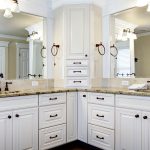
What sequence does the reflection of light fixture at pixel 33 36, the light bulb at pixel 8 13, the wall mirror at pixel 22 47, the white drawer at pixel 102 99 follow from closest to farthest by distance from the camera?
the white drawer at pixel 102 99 → the light bulb at pixel 8 13 → the wall mirror at pixel 22 47 → the reflection of light fixture at pixel 33 36

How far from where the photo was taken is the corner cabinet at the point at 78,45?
307 cm

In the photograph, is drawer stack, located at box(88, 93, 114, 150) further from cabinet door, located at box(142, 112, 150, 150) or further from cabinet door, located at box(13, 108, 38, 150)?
cabinet door, located at box(13, 108, 38, 150)

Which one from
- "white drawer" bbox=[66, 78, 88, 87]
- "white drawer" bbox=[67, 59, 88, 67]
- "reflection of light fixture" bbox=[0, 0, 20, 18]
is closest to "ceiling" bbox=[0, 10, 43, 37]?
"reflection of light fixture" bbox=[0, 0, 20, 18]

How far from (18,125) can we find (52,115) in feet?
1.68

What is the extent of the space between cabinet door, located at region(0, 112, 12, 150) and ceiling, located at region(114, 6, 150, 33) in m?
2.22

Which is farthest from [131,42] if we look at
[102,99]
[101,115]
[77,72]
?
[101,115]

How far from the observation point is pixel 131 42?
298 cm

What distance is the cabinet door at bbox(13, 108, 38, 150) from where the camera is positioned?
2.23m

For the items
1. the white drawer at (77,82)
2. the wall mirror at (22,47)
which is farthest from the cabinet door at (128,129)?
the wall mirror at (22,47)

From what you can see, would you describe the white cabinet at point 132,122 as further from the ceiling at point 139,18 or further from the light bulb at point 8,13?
the light bulb at point 8,13

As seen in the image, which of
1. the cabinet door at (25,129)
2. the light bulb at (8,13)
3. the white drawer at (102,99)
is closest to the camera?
the cabinet door at (25,129)

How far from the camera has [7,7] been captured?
2.71m

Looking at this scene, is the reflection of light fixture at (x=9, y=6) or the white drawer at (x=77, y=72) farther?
the white drawer at (x=77, y=72)

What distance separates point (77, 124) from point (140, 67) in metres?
1.29
